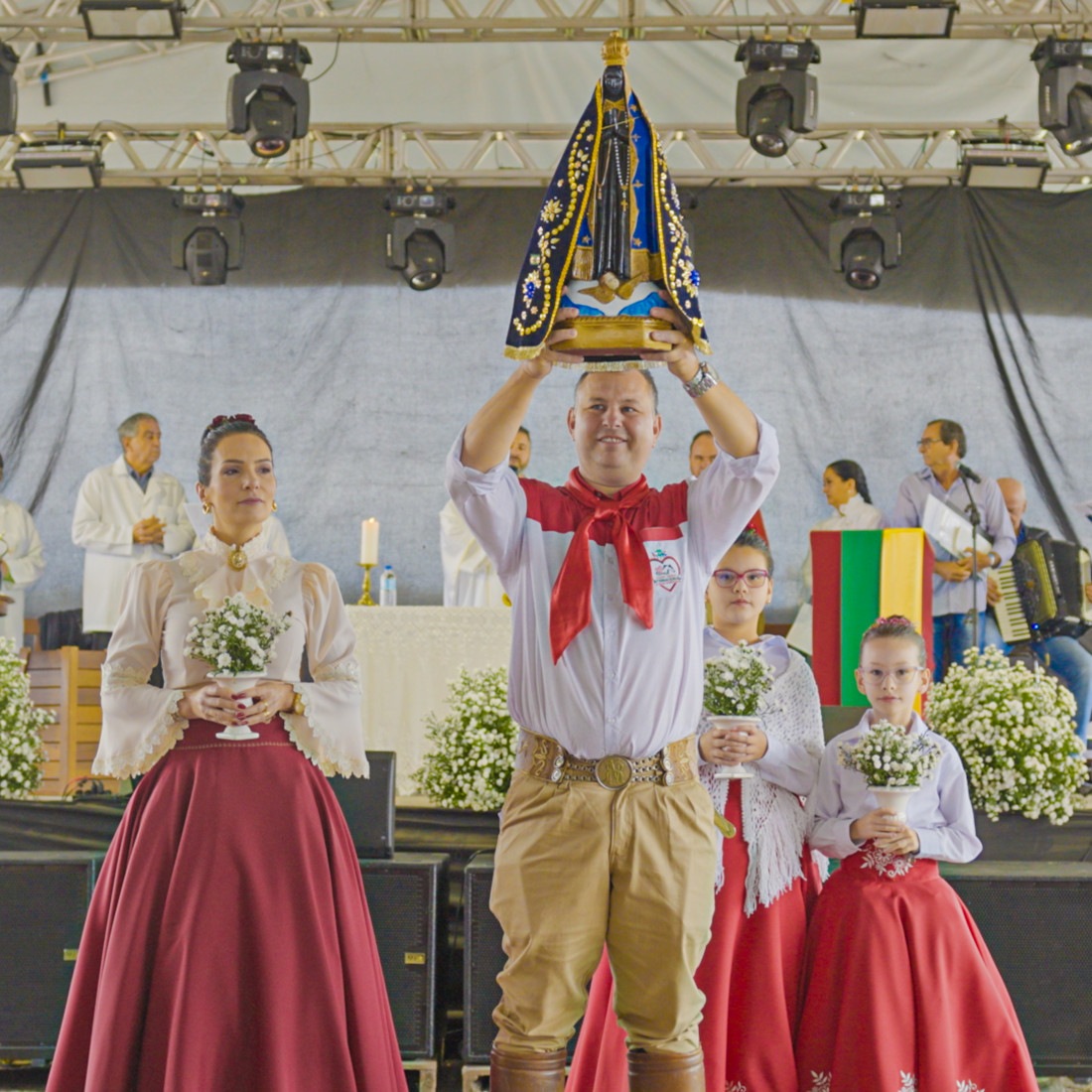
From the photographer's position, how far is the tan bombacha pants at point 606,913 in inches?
111

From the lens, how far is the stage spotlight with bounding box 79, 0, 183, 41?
24.6ft

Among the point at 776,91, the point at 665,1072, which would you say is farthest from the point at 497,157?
the point at 665,1072

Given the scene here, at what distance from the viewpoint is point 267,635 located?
3492 mm

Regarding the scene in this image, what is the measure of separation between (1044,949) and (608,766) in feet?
6.67

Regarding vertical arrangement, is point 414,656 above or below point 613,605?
above

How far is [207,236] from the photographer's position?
972 cm

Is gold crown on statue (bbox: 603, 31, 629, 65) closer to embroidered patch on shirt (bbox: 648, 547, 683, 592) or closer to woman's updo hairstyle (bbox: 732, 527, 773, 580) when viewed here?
embroidered patch on shirt (bbox: 648, 547, 683, 592)

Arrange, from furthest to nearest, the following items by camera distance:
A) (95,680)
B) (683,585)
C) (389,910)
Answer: (95,680) < (389,910) < (683,585)

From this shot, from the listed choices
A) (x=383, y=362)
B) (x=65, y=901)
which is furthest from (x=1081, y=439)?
(x=65, y=901)

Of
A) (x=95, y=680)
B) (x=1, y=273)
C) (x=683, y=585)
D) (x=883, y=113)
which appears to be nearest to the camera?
(x=683, y=585)

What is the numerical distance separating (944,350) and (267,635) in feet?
24.9

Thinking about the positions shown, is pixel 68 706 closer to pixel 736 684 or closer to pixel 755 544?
pixel 755 544

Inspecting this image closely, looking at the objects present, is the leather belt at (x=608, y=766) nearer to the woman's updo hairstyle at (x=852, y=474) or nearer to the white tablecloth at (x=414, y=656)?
the white tablecloth at (x=414, y=656)

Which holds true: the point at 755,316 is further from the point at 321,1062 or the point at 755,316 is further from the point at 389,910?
the point at 321,1062
